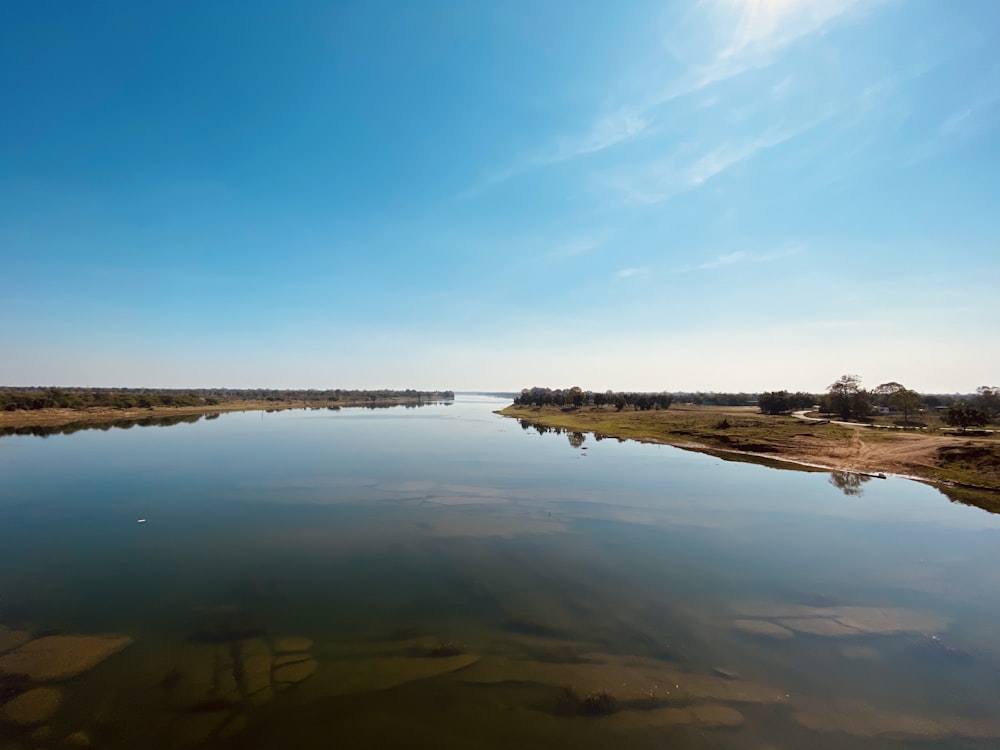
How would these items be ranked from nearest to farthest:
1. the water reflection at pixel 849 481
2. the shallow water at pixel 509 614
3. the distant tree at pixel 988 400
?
the shallow water at pixel 509 614
the water reflection at pixel 849 481
the distant tree at pixel 988 400

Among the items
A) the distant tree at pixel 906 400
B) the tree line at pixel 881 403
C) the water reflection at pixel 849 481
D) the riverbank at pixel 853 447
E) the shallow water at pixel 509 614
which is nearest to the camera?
the shallow water at pixel 509 614

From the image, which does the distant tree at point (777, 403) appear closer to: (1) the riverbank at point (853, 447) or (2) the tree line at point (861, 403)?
(2) the tree line at point (861, 403)

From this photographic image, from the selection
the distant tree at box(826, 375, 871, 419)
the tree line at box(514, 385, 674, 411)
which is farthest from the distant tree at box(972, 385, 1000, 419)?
the tree line at box(514, 385, 674, 411)

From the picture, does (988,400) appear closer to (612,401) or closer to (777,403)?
(777,403)

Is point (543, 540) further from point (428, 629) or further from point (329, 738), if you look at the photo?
point (329, 738)

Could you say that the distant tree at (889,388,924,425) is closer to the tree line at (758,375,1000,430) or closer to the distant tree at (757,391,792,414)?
the tree line at (758,375,1000,430)

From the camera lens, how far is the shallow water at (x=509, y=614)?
9078 mm

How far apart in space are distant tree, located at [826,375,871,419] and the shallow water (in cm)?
6409

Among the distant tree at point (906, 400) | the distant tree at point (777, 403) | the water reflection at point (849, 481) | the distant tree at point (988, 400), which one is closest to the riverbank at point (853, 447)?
the water reflection at point (849, 481)

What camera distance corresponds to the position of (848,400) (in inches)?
3258

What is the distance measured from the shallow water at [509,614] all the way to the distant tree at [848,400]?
210 ft

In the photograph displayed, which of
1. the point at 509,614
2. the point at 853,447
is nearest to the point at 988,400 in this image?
the point at 853,447

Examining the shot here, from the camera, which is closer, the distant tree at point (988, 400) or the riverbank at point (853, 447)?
the riverbank at point (853, 447)

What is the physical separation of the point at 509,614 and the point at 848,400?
96.5m
